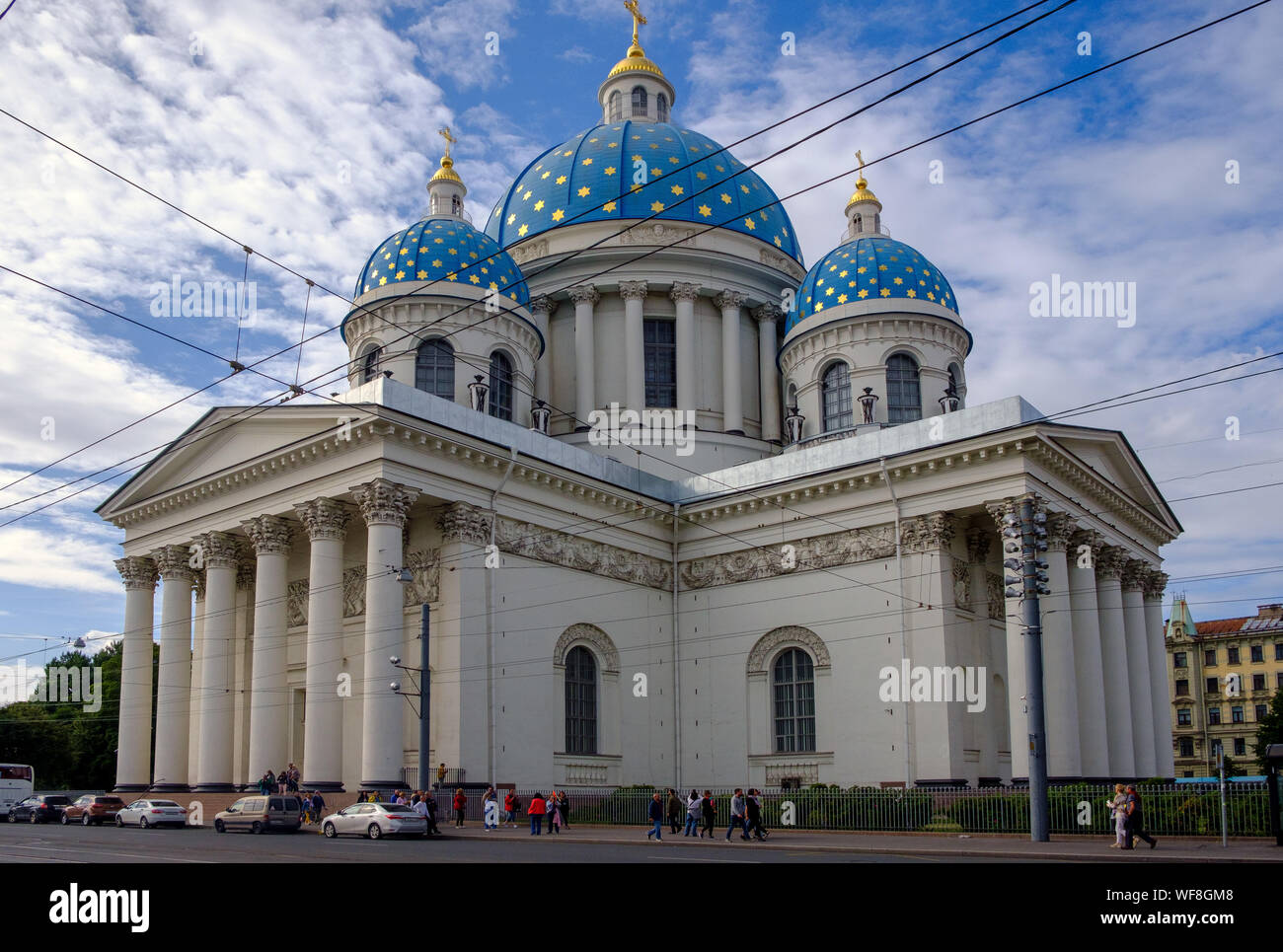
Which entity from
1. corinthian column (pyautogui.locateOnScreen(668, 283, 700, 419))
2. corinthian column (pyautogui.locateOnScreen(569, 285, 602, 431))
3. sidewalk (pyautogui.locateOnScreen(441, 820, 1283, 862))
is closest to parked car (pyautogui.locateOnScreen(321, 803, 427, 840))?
sidewalk (pyautogui.locateOnScreen(441, 820, 1283, 862))

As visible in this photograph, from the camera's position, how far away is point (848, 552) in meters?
34.3

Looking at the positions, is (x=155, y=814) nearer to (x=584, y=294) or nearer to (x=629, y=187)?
(x=584, y=294)

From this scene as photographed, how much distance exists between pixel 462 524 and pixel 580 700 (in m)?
7.08

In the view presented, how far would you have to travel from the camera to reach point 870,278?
41625 mm

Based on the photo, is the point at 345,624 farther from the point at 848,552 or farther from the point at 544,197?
the point at 544,197

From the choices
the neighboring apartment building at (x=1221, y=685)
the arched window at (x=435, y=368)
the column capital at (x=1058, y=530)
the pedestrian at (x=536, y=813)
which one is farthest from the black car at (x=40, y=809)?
the neighboring apartment building at (x=1221, y=685)

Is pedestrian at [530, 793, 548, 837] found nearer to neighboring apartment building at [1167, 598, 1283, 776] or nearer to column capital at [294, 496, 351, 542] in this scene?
column capital at [294, 496, 351, 542]

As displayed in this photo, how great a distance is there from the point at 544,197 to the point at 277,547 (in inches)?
798

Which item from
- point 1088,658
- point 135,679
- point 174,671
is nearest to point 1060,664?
point 1088,658

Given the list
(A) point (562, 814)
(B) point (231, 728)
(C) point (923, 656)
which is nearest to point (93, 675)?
(B) point (231, 728)

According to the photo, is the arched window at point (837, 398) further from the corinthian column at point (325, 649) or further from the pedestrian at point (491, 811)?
the pedestrian at point (491, 811)

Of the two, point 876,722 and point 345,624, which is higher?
point 345,624

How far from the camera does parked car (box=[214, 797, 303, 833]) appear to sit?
27.2m

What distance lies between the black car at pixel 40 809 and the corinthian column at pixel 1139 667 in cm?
3245
